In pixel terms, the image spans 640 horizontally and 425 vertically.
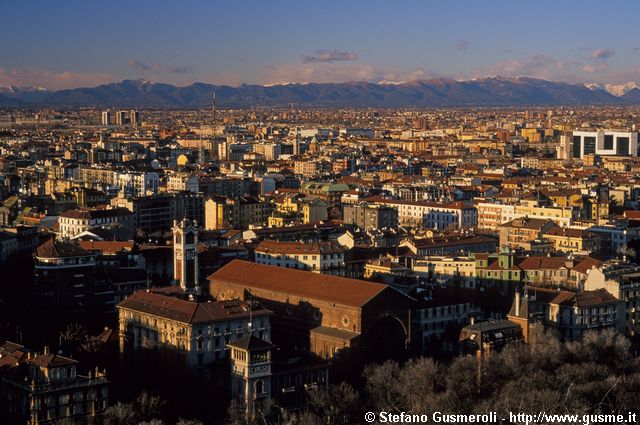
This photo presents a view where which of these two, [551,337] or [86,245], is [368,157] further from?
[551,337]

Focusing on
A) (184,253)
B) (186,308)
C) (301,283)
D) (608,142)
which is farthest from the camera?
(608,142)

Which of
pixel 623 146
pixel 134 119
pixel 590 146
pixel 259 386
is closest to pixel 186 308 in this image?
pixel 259 386

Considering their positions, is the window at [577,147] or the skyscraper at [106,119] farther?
the skyscraper at [106,119]

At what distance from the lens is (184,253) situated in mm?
28141

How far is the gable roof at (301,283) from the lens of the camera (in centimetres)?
2383

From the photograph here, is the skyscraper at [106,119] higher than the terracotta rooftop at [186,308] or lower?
higher

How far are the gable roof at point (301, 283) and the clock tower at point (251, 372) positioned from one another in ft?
11.8

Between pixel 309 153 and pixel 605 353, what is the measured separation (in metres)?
65.0

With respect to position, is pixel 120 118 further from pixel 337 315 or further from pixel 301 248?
pixel 337 315

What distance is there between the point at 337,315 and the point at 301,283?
5.81 feet

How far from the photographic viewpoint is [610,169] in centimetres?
6944

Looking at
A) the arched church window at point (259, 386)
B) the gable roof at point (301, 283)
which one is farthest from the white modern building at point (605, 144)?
the arched church window at point (259, 386)

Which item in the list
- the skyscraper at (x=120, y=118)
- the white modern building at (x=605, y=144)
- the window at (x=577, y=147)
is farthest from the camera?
the skyscraper at (x=120, y=118)

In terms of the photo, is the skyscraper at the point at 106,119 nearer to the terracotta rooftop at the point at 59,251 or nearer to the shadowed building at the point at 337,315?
the terracotta rooftop at the point at 59,251
